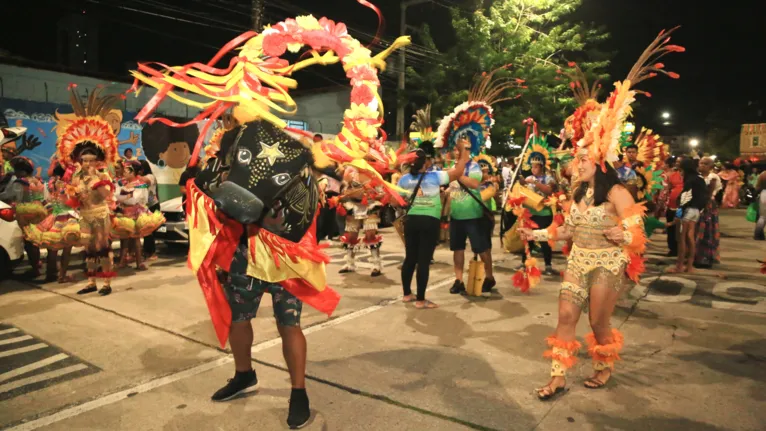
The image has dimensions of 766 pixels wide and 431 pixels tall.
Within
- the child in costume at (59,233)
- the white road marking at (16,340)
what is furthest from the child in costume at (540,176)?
the child in costume at (59,233)

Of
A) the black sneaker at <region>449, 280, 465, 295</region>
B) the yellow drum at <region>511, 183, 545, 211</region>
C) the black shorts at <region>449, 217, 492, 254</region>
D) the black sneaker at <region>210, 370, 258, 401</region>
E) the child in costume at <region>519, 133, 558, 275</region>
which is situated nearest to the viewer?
the black sneaker at <region>210, 370, 258, 401</region>

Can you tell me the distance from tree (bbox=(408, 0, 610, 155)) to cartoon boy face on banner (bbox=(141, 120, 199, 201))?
348 inches

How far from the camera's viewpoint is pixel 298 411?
3.36 metres

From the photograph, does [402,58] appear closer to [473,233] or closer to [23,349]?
[473,233]

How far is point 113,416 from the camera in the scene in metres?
3.48

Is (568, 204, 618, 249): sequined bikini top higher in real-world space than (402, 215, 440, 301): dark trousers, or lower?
higher

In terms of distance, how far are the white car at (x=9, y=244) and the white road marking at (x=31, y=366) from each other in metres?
3.75

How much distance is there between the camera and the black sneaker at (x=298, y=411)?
3312 millimetres

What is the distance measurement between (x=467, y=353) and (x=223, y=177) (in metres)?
2.73

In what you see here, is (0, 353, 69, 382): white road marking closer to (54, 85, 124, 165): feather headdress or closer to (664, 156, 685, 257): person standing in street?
(54, 85, 124, 165): feather headdress

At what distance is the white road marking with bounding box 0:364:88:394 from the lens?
13.0ft

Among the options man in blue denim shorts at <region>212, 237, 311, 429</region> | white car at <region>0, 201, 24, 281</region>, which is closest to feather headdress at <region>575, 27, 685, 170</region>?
man in blue denim shorts at <region>212, 237, 311, 429</region>

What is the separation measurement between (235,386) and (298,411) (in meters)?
0.65

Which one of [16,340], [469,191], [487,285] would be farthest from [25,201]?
[487,285]
